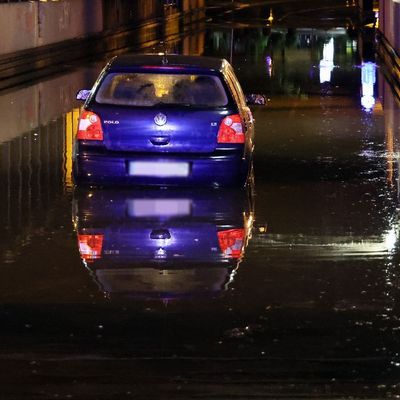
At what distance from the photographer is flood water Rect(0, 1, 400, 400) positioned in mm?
7059

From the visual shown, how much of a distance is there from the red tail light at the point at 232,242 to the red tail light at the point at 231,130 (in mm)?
1770

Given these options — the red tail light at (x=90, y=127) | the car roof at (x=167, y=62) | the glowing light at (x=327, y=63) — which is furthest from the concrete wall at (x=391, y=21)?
the red tail light at (x=90, y=127)

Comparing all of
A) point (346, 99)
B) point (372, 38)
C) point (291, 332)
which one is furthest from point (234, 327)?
point (372, 38)

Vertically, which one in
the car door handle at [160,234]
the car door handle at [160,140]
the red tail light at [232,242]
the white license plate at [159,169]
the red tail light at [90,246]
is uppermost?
the car door handle at [160,140]

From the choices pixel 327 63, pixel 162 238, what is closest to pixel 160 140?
pixel 162 238

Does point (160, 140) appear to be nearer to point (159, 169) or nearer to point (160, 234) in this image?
point (159, 169)

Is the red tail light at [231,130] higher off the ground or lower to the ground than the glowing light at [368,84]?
higher

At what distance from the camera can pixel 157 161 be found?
13.1 metres

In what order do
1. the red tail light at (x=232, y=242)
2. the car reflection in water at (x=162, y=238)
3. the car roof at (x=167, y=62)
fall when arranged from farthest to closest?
the car roof at (x=167, y=62) < the red tail light at (x=232, y=242) < the car reflection in water at (x=162, y=238)

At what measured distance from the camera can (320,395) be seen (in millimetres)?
6648

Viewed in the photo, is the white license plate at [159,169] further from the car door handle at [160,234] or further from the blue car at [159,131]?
the car door handle at [160,234]

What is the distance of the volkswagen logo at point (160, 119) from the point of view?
1312cm

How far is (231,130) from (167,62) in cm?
98

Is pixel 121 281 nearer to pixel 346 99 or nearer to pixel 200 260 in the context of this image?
pixel 200 260
